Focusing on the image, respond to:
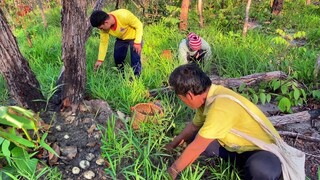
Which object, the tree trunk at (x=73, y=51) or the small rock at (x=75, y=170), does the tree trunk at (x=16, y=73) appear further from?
the small rock at (x=75, y=170)

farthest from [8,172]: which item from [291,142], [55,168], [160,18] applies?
[160,18]

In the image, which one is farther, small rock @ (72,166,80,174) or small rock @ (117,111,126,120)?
small rock @ (117,111,126,120)

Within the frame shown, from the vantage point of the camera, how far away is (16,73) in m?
2.55

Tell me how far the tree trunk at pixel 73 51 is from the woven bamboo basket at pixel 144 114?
0.55m

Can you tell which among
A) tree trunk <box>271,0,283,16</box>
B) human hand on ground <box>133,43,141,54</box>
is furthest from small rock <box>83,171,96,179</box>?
tree trunk <box>271,0,283,16</box>

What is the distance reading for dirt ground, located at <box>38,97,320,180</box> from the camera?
93.4 inches

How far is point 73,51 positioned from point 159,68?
67.8 inches

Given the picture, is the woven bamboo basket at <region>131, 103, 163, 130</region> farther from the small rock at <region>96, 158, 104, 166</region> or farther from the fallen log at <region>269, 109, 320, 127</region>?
the fallen log at <region>269, 109, 320, 127</region>

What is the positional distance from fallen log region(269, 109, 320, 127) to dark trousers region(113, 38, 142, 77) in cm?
179

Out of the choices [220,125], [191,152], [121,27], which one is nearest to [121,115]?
[191,152]

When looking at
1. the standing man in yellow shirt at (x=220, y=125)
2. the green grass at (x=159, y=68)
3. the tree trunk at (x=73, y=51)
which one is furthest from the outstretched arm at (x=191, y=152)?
the tree trunk at (x=73, y=51)

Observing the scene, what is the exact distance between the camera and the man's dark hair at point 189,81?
2008 millimetres

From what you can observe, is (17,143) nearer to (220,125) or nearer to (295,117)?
(220,125)

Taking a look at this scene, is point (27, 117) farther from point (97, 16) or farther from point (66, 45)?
point (97, 16)
